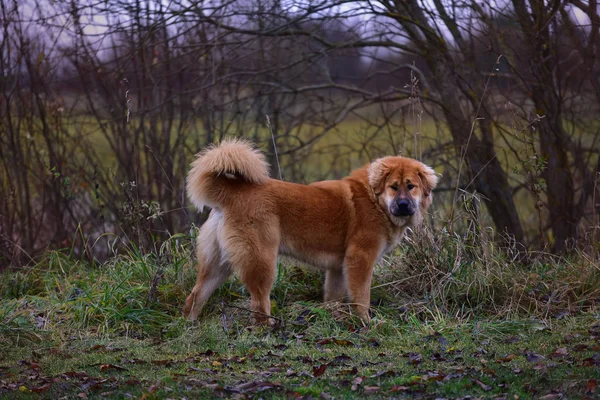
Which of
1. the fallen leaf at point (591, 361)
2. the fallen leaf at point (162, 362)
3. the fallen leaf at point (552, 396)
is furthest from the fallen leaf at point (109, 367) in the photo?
the fallen leaf at point (591, 361)

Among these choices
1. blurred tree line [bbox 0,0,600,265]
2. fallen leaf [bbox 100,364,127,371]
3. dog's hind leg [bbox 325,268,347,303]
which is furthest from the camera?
blurred tree line [bbox 0,0,600,265]

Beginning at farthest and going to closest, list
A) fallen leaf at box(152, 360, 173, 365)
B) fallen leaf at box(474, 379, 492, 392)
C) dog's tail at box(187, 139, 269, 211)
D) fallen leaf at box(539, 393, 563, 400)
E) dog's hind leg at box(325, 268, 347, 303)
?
1. dog's hind leg at box(325, 268, 347, 303)
2. dog's tail at box(187, 139, 269, 211)
3. fallen leaf at box(152, 360, 173, 365)
4. fallen leaf at box(474, 379, 492, 392)
5. fallen leaf at box(539, 393, 563, 400)

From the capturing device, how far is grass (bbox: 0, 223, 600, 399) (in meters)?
4.89

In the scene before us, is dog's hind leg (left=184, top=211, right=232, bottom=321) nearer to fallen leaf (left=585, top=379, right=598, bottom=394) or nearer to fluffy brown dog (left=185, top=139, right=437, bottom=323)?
fluffy brown dog (left=185, top=139, right=437, bottom=323)

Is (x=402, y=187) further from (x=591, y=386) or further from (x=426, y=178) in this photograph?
(x=591, y=386)

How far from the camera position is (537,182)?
27.5ft

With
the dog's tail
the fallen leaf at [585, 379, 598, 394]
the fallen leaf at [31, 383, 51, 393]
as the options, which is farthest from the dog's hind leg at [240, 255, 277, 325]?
the fallen leaf at [585, 379, 598, 394]

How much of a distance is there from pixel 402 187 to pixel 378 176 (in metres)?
0.28

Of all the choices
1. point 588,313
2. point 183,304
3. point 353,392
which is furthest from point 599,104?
point 353,392

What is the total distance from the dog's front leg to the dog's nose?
43 cm

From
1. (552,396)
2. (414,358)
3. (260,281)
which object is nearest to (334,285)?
(260,281)

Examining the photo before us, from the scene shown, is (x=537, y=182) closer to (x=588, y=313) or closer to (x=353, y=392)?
(x=588, y=313)

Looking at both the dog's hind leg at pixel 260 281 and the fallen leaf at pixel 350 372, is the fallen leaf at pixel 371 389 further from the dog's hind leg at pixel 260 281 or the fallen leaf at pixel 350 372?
the dog's hind leg at pixel 260 281

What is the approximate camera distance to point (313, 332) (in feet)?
21.3
